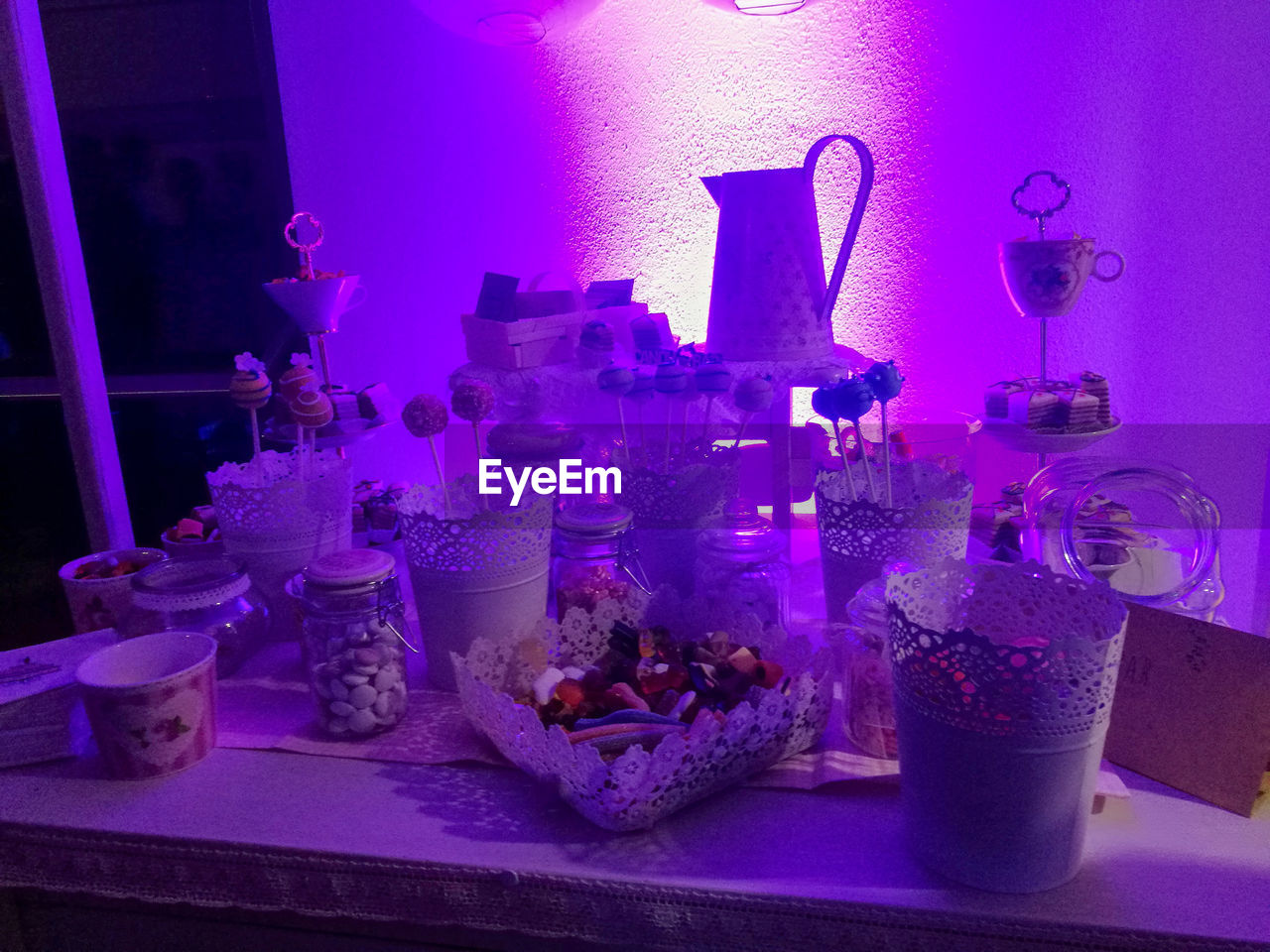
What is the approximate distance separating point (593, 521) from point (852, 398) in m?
0.27

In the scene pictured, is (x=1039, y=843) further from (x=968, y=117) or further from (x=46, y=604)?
(x=46, y=604)

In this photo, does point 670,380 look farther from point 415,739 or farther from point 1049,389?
point 1049,389

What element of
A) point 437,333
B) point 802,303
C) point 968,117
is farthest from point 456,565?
point 968,117

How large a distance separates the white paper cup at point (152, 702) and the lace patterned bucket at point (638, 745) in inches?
8.5

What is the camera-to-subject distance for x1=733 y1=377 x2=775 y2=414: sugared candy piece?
919 mm

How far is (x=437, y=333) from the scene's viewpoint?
5.54ft

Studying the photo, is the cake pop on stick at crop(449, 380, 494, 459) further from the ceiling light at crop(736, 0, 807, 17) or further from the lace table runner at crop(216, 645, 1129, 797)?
the ceiling light at crop(736, 0, 807, 17)

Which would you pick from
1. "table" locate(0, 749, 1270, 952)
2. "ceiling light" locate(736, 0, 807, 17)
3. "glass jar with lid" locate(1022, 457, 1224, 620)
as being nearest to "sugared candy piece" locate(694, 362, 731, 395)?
"glass jar with lid" locate(1022, 457, 1224, 620)

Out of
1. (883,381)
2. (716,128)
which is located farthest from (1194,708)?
(716,128)

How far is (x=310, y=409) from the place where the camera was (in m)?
0.86

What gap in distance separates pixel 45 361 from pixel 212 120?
684 mm

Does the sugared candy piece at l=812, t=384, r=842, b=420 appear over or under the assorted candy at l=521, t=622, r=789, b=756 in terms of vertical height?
over

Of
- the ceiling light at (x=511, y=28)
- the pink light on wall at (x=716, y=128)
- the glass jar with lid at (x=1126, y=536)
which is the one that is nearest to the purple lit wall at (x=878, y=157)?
the pink light on wall at (x=716, y=128)

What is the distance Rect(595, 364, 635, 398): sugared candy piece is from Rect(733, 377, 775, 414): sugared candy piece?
12 centimetres
